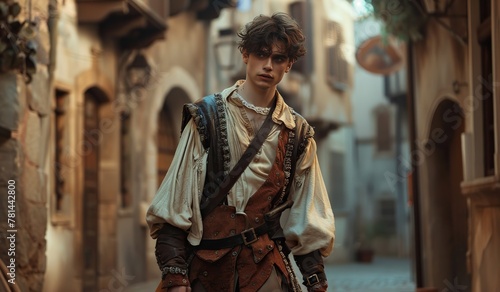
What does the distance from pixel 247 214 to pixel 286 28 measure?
2.65 feet

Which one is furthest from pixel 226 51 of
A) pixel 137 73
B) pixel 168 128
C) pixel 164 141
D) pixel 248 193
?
pixel 248 193

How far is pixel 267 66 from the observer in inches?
155

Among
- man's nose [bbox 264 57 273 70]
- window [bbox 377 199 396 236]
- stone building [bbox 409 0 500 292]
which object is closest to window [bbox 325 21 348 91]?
window [bbox 377 199 396 236]

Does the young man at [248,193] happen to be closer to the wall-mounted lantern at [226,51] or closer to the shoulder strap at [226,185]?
the shoulder strap at [226,185]

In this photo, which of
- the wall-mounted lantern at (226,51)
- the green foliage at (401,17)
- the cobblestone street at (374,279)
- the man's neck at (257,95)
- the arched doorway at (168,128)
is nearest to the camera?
the man's neck at (257,95)

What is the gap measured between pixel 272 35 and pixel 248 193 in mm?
678

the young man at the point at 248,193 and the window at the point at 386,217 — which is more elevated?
the young man at the point at 248,193

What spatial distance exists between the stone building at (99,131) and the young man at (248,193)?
4.40 meters

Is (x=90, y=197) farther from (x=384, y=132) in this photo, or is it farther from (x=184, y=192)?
(x=384, y=132)

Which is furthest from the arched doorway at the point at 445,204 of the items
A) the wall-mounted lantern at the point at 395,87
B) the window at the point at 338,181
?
the wall-mounted lantern at the point at 395,87

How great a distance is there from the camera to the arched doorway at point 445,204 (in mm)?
12883

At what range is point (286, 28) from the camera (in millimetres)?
3979

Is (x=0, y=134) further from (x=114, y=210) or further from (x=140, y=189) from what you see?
(x=140, y=189)

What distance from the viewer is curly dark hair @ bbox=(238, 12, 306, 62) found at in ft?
13.0
